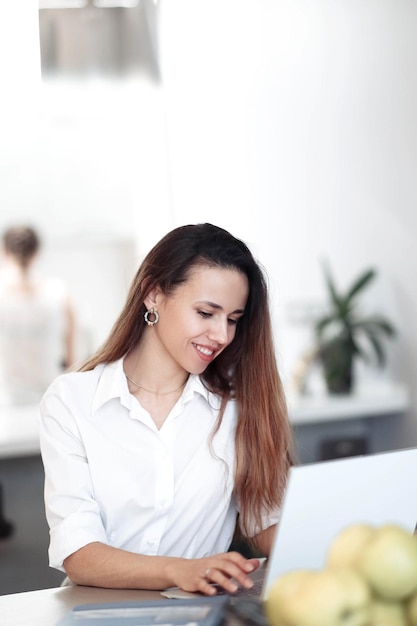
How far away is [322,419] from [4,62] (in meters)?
2.38

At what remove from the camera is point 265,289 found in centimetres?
188

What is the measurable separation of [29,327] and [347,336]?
151 centimetres

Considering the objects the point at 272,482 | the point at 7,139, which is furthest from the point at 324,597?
the point at 7,139

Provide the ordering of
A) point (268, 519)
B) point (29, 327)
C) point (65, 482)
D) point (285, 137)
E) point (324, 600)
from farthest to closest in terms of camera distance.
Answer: point (285, 137) → point (29, 327) → point (268, 519) → point (65, 482) → point (324, 600)

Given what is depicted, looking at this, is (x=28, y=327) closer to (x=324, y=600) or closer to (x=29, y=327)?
(x=29, y=327)

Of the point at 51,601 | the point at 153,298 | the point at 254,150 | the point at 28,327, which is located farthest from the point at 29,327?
the point at 51,601

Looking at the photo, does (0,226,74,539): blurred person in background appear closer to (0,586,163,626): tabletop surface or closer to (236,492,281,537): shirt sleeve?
(236,492,281,537): shirt sleeve

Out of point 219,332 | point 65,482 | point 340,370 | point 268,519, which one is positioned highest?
point 219,332

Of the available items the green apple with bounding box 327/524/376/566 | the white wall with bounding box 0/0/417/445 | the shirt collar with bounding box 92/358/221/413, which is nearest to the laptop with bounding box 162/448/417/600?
the green apple with bounding box 327/524/376/566

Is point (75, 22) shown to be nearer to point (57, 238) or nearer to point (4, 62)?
point (4, 62)

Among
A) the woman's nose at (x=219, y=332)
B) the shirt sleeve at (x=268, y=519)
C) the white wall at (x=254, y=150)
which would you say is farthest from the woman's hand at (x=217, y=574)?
the white wall at (x=254, y=150)

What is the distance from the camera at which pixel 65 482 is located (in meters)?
1.64

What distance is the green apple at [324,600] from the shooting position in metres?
0.82

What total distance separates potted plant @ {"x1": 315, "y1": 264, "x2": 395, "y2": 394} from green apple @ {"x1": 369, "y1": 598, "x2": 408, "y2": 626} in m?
3.33
